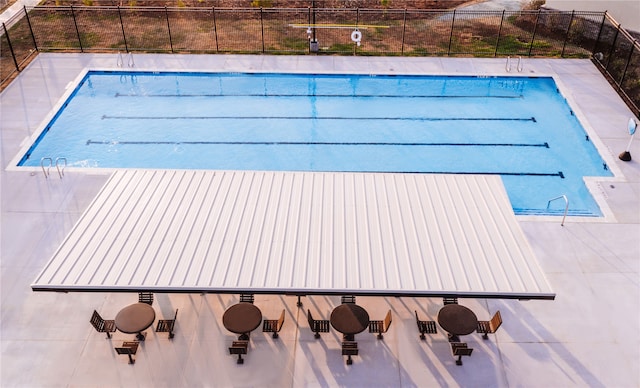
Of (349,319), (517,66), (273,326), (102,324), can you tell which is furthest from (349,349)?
(517,66)

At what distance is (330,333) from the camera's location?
10242mm

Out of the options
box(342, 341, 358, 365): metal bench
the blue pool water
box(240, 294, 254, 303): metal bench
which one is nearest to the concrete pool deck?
box(342, 341, 358, 365): metal bench

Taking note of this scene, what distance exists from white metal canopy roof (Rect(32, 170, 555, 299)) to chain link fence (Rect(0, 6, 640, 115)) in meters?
11.0

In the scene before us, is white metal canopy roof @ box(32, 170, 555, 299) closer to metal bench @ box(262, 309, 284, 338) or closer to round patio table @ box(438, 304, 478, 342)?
round patio table @ box(438, 304, 478, 342)

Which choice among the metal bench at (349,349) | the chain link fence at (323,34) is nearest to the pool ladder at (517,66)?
the chain link fence at (323,34)

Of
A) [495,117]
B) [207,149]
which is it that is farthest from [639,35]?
[207,149]

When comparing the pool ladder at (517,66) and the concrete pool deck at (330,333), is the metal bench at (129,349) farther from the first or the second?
the pool ladder at (517,66)

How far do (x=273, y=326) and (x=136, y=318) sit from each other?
255cm

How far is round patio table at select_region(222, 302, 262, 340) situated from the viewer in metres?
9.62

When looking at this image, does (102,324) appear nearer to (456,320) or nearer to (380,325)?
(380,325)

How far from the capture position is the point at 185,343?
10.1m

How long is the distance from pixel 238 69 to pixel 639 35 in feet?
Answer: 51.9

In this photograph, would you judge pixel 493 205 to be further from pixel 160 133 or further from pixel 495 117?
pixel 160 133

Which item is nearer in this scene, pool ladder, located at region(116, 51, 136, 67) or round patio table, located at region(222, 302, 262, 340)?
round patio table, located at region(222, 302, 262, 340)
